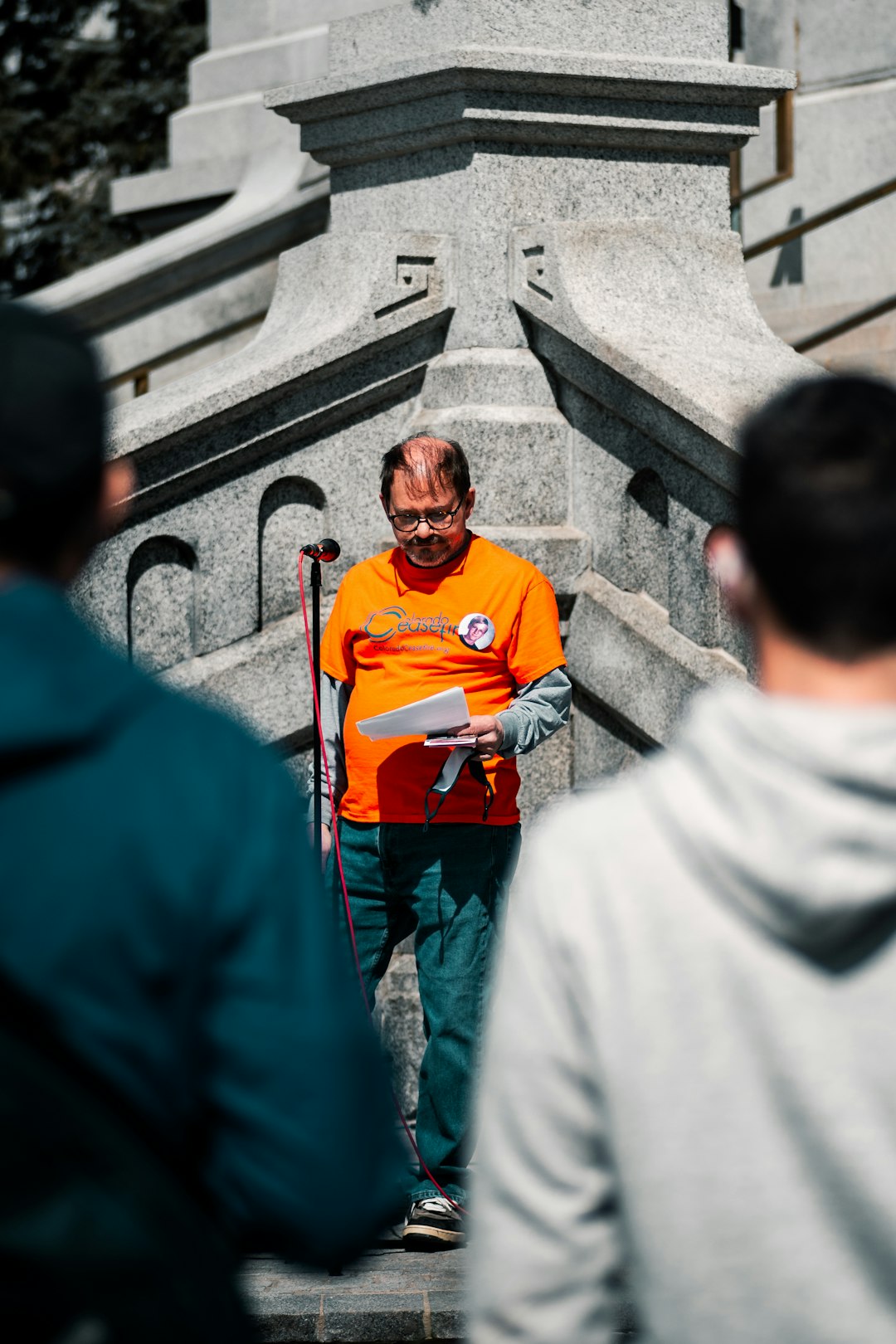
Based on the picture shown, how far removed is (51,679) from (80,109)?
Answer: 12.4m

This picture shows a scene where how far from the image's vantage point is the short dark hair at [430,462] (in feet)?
15.2

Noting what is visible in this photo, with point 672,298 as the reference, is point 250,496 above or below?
below

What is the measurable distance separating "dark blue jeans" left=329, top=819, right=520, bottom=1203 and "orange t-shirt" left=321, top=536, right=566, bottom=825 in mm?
74

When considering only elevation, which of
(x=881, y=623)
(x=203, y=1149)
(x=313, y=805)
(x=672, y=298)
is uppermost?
(x=881, y=623)

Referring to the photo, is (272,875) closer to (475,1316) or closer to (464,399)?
(475,1316)

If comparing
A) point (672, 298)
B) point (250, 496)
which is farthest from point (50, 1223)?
point (672, 298)

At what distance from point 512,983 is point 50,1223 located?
1.62 feet

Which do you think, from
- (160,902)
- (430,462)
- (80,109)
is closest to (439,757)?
(430,462)

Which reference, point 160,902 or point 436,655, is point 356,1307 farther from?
point 160,902

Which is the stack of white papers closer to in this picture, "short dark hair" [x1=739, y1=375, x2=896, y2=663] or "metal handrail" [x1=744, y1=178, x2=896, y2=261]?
"short dark hair" [x1=739, y1=375, x2=896, y2=663]

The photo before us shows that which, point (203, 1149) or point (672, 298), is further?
point (672, 298)

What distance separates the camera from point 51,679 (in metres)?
1.51

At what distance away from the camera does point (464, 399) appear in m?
5.59

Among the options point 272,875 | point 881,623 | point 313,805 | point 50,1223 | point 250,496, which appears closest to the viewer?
point 50,1223
